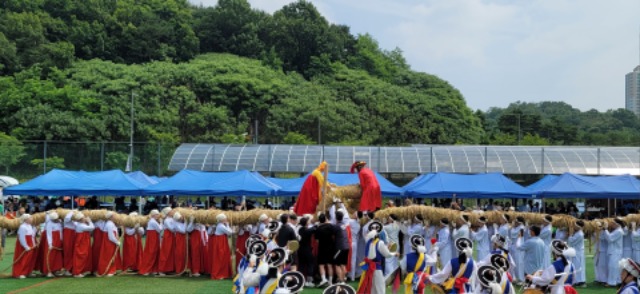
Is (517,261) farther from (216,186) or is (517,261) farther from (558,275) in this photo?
(216,186)

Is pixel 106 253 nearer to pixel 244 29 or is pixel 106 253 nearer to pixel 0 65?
pixel 0 65

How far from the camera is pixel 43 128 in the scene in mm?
48156

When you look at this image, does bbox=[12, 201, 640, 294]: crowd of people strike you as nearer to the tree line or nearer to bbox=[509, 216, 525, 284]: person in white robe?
bbox=[509, 216, 525, 284]: person in white robe

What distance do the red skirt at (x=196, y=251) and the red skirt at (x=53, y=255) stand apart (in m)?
2.96

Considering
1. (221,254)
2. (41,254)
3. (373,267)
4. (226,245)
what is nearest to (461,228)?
(373,267)

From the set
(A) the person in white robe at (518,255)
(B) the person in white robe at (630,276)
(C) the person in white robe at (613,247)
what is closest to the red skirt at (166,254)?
(A) the person in white robe at (518,255)

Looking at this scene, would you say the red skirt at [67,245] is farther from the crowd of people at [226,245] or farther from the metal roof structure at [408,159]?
the metal roof structure at [408,159]

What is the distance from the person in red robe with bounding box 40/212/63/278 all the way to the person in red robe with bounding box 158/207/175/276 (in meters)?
2.27

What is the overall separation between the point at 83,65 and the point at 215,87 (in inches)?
476

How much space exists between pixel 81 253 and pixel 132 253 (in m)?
1.13

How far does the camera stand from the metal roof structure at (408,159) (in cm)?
3291

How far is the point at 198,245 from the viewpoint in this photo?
16.5 m

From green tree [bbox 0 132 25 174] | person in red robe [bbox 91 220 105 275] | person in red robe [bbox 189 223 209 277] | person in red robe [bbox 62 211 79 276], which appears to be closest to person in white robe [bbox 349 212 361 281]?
person in red robe [bbox 189 223 209 277]

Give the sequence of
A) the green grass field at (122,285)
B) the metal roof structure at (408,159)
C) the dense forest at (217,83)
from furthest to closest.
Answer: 1. the dense forest at (217,83)
2. the metal roof structure at (408,159)
3. the green grass field at (122,285)
